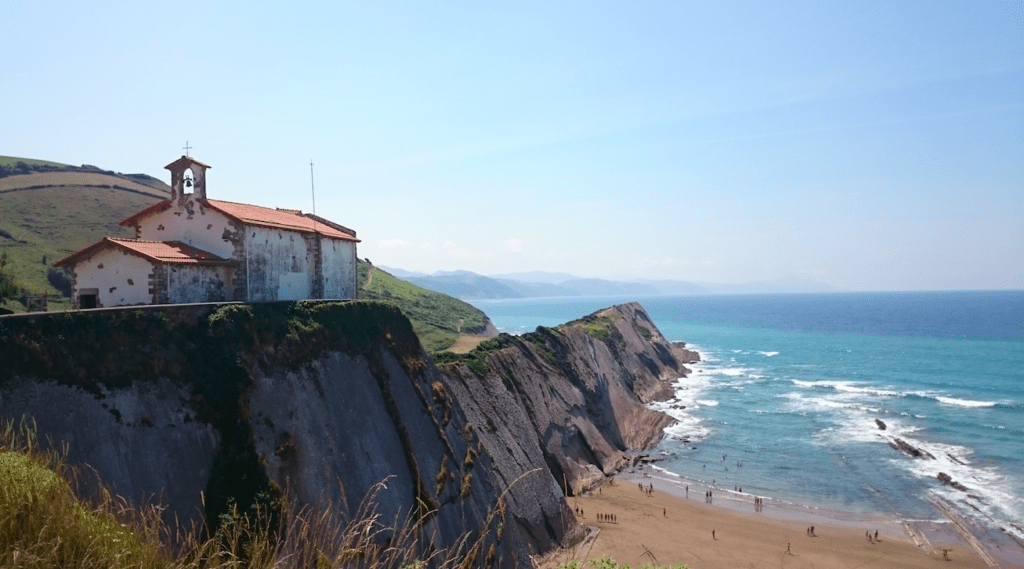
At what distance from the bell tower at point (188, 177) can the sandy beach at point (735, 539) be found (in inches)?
1088

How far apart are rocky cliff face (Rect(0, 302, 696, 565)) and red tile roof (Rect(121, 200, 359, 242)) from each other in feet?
18.0

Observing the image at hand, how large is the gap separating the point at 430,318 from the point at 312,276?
6372 centimetres

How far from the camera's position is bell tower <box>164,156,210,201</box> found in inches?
1221

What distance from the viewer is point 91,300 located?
91.9 ft

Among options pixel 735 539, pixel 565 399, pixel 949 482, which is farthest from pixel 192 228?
pixel 949 482

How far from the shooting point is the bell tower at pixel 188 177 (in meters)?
31.0

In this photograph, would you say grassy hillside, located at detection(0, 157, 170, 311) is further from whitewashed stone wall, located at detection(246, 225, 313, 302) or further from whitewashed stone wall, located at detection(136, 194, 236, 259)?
whitewashed stone wall, located at detection(246, 225, 313, 302)

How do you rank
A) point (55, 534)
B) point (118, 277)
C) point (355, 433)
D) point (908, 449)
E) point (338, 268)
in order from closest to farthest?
point (55, 534) → point (118, 277) → point (355, 433) → point (338, 268) → point (908, 449)

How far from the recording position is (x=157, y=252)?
27.9 m

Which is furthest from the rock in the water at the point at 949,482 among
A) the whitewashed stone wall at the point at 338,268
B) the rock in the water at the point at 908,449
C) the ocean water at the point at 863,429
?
the whitewashed stone wall at the point at 338,268

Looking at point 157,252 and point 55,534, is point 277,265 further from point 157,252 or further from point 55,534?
point 55,534

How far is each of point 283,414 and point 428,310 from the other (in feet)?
269

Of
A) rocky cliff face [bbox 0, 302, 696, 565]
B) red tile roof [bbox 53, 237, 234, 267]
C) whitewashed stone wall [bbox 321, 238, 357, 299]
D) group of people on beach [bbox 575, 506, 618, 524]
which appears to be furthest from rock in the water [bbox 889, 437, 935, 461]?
red tile roof [bbox 53, 237, 234, 267]

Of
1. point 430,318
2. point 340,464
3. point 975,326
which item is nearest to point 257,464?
point 340,464
